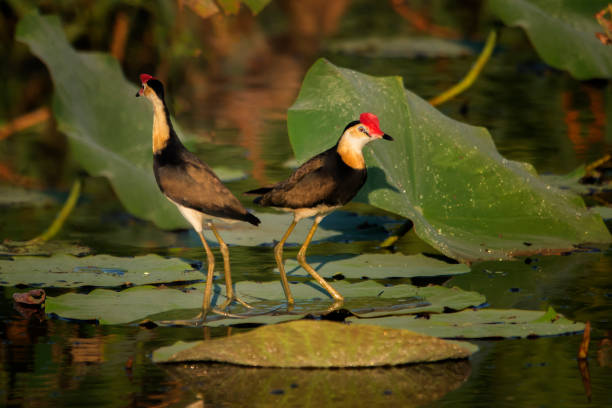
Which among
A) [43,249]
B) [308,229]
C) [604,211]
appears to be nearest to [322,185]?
[308,229]

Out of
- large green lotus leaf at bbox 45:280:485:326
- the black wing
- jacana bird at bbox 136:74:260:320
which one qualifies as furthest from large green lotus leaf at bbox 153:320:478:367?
the black wing

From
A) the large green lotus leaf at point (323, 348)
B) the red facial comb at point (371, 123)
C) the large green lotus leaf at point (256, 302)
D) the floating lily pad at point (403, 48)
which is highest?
the floating lily pad at point (403, 48)

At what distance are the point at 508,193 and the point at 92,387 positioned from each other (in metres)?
2.88

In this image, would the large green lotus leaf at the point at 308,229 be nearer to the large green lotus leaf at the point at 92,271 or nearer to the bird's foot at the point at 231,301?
the large green lotus leaf at the point at 92,271

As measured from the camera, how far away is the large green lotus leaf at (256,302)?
195 inches

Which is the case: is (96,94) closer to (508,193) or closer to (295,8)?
(508,193)

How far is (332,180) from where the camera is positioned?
518cm

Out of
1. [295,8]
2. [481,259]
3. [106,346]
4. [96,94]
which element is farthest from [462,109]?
[295,8]

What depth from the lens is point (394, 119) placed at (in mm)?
6438

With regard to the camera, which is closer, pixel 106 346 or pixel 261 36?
pixel 106 346

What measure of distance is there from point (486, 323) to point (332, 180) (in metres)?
0.95

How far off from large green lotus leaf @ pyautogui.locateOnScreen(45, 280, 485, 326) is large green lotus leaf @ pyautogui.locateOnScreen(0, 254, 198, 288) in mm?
216

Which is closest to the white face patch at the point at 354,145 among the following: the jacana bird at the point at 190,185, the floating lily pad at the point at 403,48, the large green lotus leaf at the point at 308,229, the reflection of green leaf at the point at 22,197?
the jacana bird at the point at 190,185

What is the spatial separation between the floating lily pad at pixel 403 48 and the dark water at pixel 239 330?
3724 millimetres
